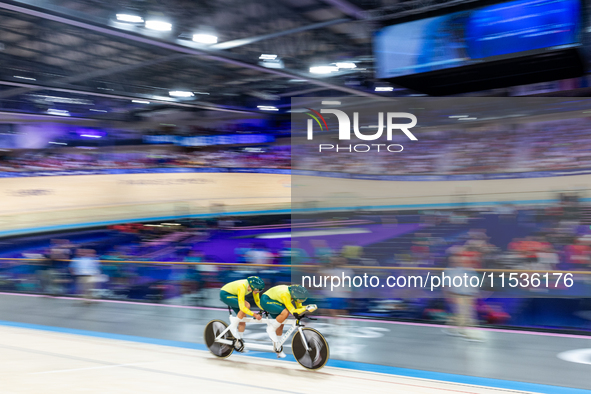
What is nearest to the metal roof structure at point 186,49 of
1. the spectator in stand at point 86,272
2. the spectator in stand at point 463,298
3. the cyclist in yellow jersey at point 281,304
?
the cyclist in yellow jersey at point 281,304

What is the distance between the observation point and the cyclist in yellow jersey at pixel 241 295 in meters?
4.69

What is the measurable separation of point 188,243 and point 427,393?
12182 mm

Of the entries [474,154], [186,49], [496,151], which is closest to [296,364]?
[186,49]

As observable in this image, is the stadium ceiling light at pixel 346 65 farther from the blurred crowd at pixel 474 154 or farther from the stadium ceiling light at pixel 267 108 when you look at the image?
the stadium ceiling light at pixel 267 108

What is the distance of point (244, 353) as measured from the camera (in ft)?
17.4

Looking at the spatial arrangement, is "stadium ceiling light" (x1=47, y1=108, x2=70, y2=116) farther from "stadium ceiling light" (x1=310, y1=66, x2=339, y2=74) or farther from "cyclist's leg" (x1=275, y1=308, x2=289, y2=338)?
"cyclist's leg" (x1=275, y1=308, x2=289, y2=338)

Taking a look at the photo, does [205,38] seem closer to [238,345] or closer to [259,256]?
[238,345]

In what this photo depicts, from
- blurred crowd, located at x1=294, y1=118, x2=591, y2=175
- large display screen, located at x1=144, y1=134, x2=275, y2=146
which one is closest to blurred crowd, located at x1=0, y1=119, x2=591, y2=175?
blurred crowd, located at x1=294, y1=118, x2=591, y2=175

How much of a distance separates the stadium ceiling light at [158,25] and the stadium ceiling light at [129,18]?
14cm

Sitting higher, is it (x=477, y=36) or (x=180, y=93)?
(x=180, y=93)

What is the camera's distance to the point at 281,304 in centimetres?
466

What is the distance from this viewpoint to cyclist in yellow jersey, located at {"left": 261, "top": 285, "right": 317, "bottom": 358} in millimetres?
4508

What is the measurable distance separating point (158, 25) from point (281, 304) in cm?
431

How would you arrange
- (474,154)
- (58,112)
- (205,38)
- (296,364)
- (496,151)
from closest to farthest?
(296,364), (205,38), (474,154), (496,151), (58,112)
